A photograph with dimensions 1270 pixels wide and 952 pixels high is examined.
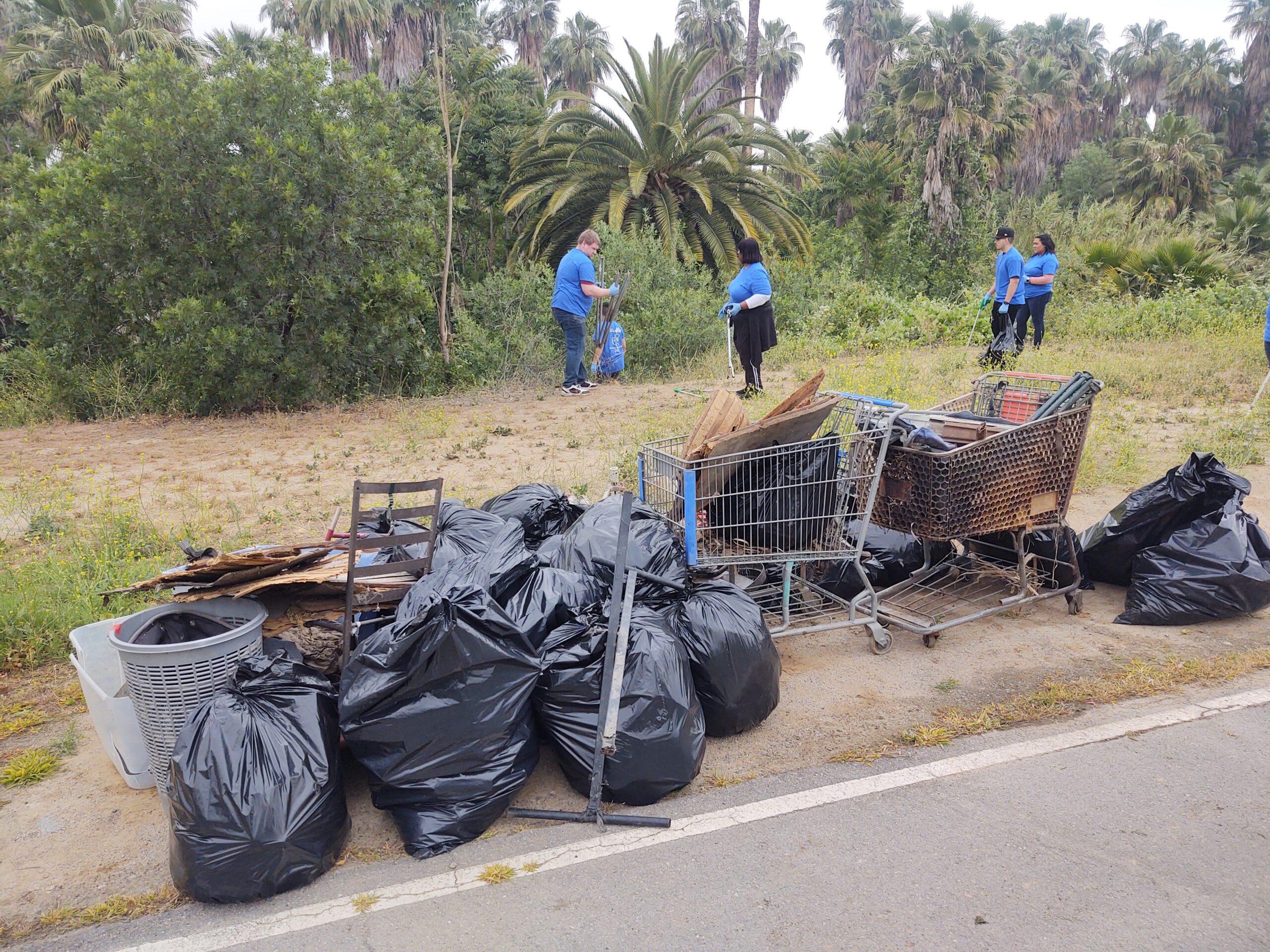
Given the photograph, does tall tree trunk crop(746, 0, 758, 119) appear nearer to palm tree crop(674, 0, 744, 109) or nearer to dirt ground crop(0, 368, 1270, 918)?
palm tree crop(674, 0, 744, 109)

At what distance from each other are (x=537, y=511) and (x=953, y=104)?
19639mm

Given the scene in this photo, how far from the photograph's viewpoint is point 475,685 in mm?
3051

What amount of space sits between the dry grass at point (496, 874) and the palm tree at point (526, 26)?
1798 inches

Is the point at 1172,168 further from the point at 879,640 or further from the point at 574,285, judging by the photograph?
the point at 879,640

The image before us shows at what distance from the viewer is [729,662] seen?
140 inches

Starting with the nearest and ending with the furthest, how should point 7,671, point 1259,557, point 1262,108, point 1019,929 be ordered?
point 1019,929 → point 7,671 → point 1259,557 → point 1262,108

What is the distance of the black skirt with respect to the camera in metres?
9.29

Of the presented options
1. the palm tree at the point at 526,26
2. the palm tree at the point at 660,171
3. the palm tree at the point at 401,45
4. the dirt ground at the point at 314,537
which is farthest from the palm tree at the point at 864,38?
the dirt ground at the point at 314,537

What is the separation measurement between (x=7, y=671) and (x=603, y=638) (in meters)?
3.03

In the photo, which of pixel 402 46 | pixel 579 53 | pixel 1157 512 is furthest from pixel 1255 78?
pixel 1157 512

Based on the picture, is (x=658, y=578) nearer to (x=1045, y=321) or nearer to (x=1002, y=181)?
(x=1045, y=321)

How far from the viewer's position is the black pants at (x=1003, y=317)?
1149 cm

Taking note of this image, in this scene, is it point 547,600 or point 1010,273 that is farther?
point 1010,273

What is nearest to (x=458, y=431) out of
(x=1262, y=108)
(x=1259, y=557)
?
(x=1259, y=557)
